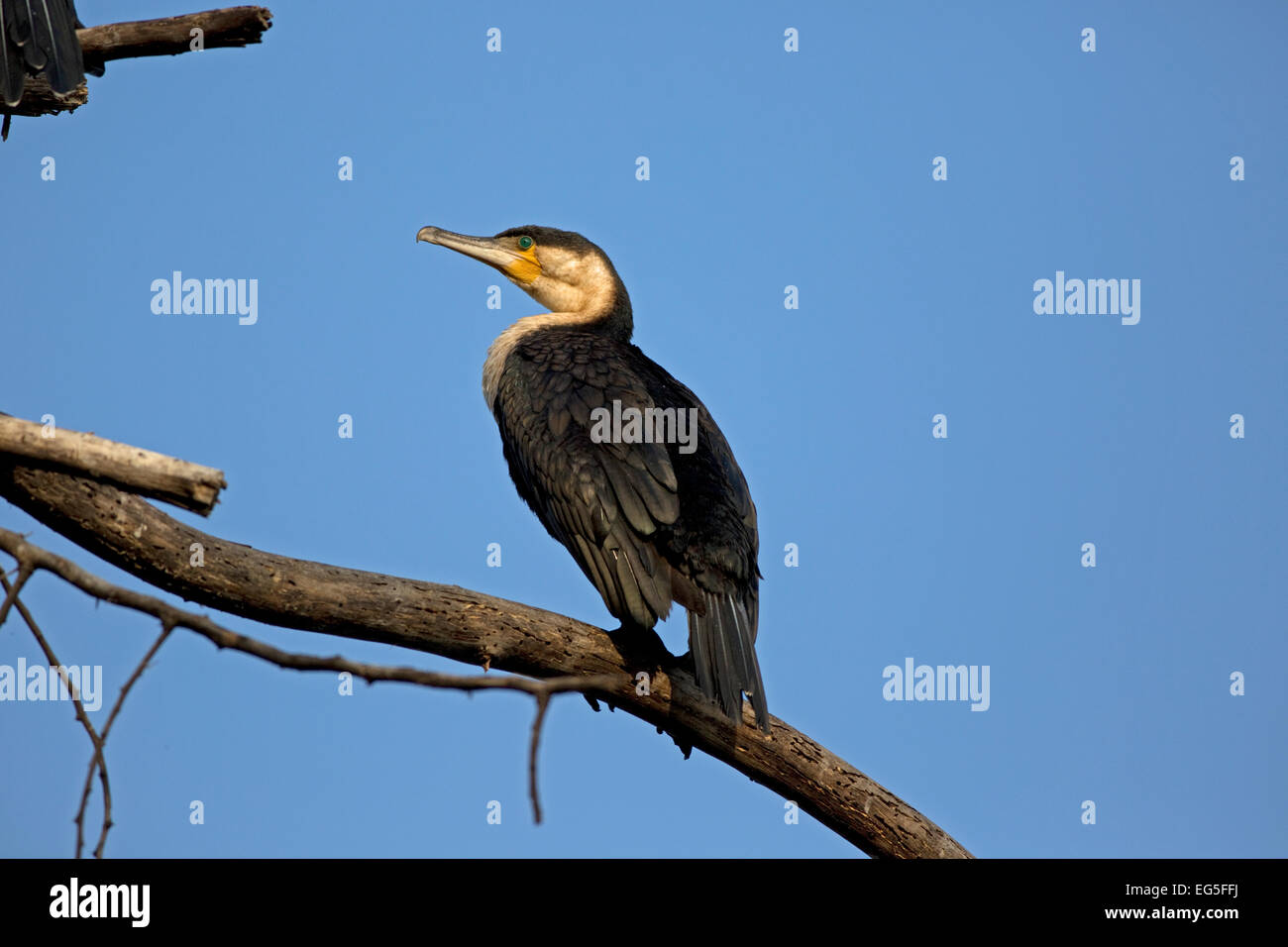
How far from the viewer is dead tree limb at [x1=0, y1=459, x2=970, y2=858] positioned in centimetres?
359

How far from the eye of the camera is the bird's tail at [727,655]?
455cm

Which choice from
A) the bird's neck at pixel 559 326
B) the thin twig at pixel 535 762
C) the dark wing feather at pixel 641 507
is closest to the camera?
the thin twig at pixel 535 762

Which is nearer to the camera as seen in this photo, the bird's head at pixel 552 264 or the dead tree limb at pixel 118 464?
the dead tree limb at pixel 118 464

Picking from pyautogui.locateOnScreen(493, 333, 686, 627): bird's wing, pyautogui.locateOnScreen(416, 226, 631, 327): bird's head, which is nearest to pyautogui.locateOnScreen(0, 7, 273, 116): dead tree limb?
pyautogui.locateOnScreen(493, 333, 686, 627): bird's wing

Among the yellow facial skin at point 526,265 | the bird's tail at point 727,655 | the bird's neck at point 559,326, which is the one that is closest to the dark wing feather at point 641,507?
the bird's tail at point 727,655

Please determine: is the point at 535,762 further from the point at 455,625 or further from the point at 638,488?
the point at 638,488

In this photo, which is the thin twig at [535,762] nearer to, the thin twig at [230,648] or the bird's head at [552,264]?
the thin twig at [230,648]

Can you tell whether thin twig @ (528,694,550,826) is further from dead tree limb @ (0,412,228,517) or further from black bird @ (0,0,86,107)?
black bird @ (0,0,86,107)

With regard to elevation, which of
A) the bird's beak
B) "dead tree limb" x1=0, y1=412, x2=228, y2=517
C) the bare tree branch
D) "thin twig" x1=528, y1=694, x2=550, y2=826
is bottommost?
"thin twig" x1=528, y1=694, x2=550, y2=826

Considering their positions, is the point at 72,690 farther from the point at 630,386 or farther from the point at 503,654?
the point at 630,386

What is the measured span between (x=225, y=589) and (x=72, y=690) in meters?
1.21

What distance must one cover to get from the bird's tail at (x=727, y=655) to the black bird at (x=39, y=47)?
123 inches
